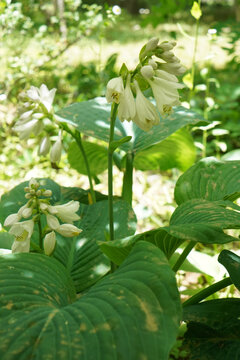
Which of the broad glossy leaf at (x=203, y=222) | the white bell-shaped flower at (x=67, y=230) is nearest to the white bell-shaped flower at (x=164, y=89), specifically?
the broad glossy leaf at (x=203, y=222)

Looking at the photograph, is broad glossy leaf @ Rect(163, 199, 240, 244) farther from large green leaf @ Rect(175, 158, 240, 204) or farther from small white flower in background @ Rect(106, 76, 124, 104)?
small white flower in background @ Rect(106, 76, 124, 104)

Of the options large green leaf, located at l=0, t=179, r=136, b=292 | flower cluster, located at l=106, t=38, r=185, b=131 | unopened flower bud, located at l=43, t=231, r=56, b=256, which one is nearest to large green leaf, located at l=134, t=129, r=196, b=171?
large green leaf, located at l=0, t=179, r=136, b=292

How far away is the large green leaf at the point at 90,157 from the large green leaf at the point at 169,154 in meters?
0.19

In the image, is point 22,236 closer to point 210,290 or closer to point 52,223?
point 52,223

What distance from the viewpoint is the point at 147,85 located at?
1134 mm

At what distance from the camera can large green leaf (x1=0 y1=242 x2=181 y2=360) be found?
772mm

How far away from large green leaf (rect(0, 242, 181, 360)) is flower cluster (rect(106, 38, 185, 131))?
0.36 metres

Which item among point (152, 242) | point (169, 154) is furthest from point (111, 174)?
point (169, 154)

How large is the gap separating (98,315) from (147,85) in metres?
0.67

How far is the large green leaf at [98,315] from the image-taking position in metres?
0.77

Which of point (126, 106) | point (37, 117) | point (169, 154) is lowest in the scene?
Result: point (169, 154)

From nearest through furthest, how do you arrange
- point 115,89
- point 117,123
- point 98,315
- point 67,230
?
point 98,315
point 115,89
point 67,230
point 117,123

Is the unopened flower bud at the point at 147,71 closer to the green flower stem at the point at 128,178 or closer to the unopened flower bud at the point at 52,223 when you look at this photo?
the unopened flower bud at the point at 52,223

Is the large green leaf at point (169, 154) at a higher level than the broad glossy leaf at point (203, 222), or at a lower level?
lower
